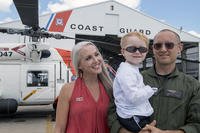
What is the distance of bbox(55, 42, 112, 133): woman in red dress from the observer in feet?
8.36

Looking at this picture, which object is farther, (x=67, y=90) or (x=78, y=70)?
(x=78, y=70)

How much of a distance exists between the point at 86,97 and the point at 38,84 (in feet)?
28.9

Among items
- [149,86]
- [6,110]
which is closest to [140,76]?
[149,86]

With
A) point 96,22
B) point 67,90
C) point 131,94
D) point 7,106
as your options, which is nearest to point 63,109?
point 67,90

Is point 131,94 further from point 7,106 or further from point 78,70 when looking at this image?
point 7,106

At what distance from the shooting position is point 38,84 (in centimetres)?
1118

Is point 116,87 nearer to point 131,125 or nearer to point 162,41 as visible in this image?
point 131,125

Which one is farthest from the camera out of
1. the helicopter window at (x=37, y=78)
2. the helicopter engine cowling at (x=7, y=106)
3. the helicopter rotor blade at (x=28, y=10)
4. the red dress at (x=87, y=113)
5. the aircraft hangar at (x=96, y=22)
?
the aircraft hangar at (x=96, y=22)

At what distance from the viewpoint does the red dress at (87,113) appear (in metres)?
2.54

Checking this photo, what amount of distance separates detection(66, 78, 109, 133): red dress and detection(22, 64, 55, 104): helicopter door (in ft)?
28.5

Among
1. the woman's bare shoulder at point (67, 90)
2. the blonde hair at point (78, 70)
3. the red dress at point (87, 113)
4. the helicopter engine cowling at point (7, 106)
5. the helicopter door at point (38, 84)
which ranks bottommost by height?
the helicopter engine cowling at point (7, 106)

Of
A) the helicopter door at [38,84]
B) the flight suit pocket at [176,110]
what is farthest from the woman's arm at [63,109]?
the helicopter door at [38,84]

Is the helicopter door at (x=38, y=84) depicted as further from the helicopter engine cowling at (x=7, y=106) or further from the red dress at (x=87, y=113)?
the red dress at (x=87, y=113)

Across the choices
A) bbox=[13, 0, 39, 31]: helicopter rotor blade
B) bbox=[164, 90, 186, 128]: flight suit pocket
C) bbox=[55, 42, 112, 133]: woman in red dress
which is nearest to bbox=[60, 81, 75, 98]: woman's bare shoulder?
bbox=[55, 42, 112, 133]: woman in red dress
